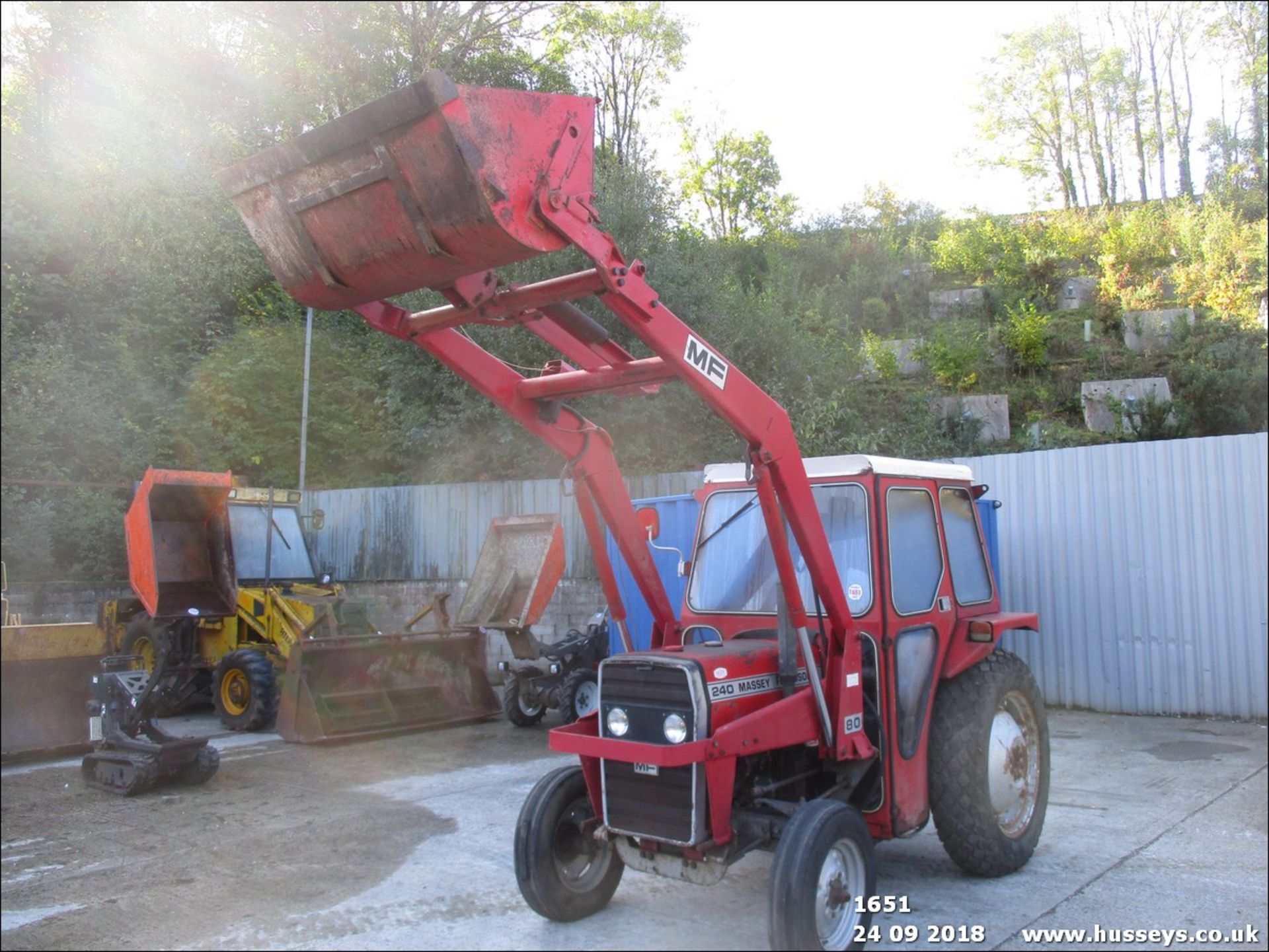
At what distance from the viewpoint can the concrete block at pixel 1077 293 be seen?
68.2 ft

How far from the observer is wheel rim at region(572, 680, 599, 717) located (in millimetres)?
9133

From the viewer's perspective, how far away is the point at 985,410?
16750mm

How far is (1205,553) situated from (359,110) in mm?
8182

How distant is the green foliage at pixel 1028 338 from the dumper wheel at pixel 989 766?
47.4 feet

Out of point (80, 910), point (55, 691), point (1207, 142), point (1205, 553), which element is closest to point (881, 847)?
point (80, 910)

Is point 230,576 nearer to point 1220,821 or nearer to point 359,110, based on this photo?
point 359,110

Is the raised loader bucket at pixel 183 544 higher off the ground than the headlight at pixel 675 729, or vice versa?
the raised loader bucket at pixel 183 544

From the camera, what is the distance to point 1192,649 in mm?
8672

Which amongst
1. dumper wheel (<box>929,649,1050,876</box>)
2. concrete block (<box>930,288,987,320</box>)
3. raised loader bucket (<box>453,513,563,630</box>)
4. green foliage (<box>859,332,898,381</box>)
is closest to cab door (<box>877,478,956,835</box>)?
dumper wheel (<box>929,649,1050,876</box>)

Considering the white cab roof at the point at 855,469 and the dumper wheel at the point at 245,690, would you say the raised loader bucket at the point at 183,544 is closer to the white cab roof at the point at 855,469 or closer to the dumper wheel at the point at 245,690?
the dumper wheel at the point at 245,690

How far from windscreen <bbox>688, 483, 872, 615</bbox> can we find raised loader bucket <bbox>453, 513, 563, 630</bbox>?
5290 mm

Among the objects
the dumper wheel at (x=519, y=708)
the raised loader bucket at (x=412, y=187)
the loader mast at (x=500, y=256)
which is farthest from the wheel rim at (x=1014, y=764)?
the dumper wheel at (x=519, y=708)

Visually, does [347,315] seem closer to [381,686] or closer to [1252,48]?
[381,686]

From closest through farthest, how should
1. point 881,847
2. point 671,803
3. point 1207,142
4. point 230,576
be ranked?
point 671,803
point 881,847
point 230,576
point 1207,142
